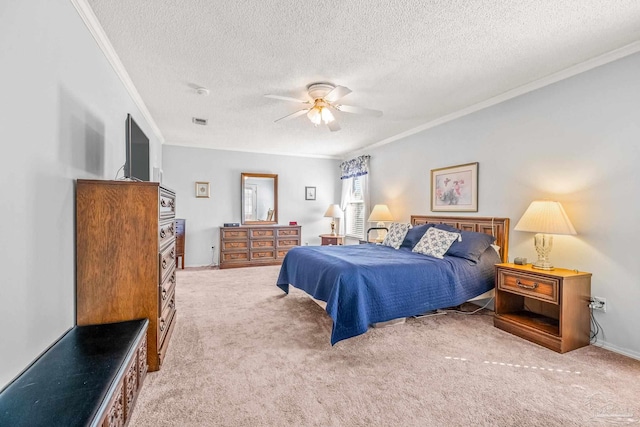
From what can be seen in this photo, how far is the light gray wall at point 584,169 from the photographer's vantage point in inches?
95.7

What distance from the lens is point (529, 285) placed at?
2682mm

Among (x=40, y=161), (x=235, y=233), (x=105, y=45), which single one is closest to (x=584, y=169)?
(x=40, y=161)

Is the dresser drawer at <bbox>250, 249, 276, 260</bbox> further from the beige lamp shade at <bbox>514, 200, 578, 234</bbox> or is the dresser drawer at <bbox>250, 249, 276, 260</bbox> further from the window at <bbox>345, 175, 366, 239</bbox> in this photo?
Result: the beige lamp shade at <bbox>514, 200, 578, 234</bbox>

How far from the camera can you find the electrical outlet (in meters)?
2.57

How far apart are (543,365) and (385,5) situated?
9.20ft

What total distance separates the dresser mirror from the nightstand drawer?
4.68 meters

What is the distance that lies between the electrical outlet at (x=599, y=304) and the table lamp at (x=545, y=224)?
16.4 inches

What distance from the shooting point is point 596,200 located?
2.63 m

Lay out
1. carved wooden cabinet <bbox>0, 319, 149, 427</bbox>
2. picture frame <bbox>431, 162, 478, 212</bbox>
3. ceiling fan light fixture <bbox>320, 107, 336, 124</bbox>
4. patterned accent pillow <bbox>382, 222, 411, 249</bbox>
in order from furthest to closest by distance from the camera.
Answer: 1. patterned accent pillow <bbox>382, 222, 411, 249</bbox>
2. picture frame <bbox>431, 162, 478, 212</bbox>
3. ceiling fan light fixture <bbox>320, 107, 336, 124</bbox>
4. carved wooden cabinet <bbox>0, 319, 149, 427</bbox>

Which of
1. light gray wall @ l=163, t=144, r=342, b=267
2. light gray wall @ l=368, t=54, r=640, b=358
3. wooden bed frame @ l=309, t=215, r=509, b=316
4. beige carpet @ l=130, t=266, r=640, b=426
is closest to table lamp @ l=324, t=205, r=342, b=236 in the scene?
light gray wall @ l=163, t=144, r=342, b=267

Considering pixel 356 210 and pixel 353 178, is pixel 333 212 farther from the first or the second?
pixel 353 178

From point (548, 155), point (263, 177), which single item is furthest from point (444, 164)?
point (263, 177)

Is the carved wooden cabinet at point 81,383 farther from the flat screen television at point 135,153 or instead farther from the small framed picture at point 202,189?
the small framed picture at point 202,189

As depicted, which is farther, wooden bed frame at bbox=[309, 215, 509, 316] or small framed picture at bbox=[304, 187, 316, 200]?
small framed picture at bbox=[304, 187, 316, 200]
